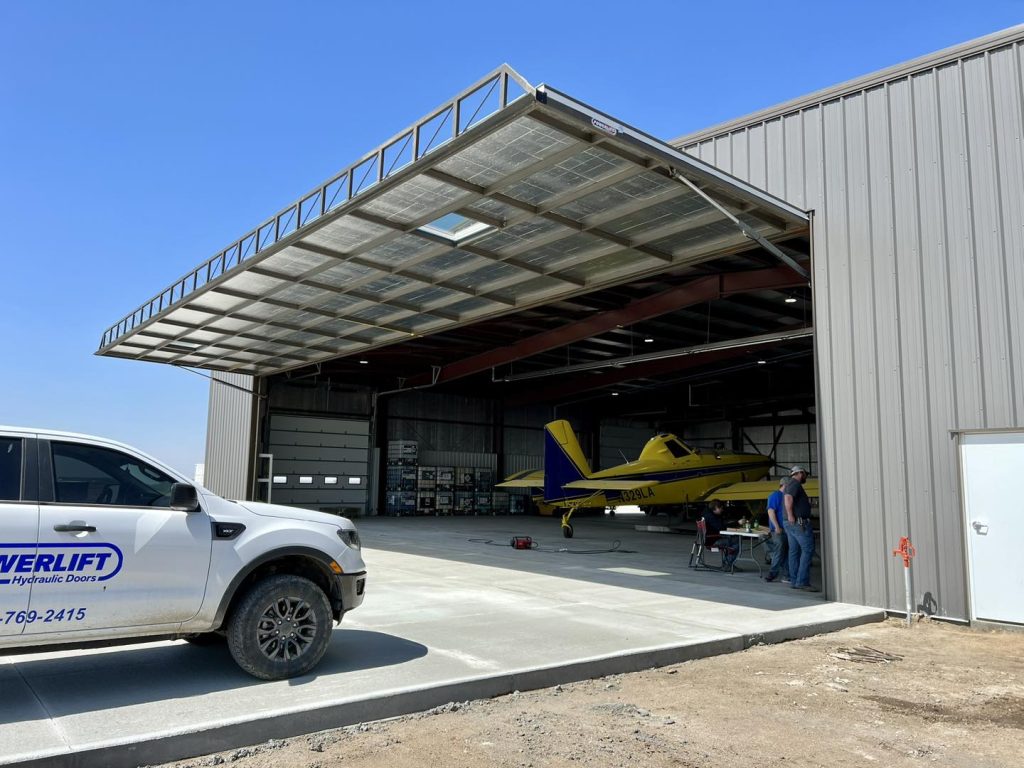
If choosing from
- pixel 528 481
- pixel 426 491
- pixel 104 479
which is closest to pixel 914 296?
pixel 104 479

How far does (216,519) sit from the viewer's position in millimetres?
5238

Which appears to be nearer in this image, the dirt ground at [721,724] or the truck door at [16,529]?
the dirt ground at [721,724]

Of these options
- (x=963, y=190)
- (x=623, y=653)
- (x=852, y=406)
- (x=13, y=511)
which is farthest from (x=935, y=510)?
(x=13, y=511)

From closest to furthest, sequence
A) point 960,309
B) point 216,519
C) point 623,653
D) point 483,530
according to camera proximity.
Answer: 1. point 216,519
2. point 623,653
3. point 960,309
4. point 483,530

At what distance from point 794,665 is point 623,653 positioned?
66.5 inches

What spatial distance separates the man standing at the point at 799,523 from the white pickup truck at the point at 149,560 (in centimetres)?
741

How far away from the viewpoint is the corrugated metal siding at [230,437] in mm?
26484

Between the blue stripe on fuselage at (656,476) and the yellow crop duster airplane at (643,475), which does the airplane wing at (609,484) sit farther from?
the blue stripe on fuselage at (656,476)

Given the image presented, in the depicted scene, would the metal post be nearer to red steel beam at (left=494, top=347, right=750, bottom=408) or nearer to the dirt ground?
red steel beam at (left=494, top=347, right=750, bottom=408)

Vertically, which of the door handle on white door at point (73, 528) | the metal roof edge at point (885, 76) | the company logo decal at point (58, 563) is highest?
the metal roof edge at point (885, 76)

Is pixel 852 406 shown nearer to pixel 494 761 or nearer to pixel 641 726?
pixel 641 726

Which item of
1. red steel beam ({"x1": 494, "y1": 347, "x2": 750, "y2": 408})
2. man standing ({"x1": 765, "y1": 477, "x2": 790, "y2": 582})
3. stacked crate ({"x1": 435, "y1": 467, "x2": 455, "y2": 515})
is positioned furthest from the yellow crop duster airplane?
stacked crate ({"x1": 435, "y1": 467, "x2": 455, "y2": 515})

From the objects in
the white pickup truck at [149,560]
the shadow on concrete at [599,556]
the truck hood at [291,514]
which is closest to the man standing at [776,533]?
the shadow on concrete at [599,556]

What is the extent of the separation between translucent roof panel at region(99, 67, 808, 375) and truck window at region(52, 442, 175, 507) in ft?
17.2
